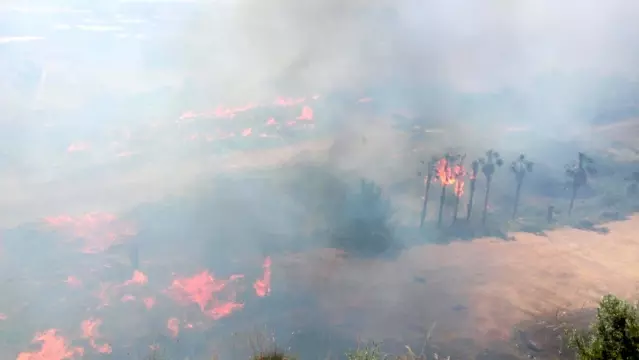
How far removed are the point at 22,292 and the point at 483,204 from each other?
265 ft

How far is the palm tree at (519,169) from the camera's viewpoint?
106475mm

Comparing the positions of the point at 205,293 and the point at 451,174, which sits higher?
the point at 451,174

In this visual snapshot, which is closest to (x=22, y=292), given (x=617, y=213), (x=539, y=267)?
(x=539, y=267)

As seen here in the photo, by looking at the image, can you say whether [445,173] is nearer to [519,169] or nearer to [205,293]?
[519,169]

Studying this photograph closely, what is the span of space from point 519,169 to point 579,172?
11.5 metres

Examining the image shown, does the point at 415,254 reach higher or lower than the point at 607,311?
lower

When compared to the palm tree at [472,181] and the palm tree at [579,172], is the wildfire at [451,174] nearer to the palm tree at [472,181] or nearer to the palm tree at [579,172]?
the palm tree at [472,181]

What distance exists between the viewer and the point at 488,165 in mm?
105938

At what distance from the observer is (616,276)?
81.7 meters

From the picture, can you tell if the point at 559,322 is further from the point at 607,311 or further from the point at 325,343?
the point at 607,311

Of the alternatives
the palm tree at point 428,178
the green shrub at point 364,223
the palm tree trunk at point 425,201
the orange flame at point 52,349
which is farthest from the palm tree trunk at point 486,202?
the orange flame at point 52,349

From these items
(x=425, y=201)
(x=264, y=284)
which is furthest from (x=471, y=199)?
(x=264, y=284)

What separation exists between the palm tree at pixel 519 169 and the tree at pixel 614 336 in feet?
260

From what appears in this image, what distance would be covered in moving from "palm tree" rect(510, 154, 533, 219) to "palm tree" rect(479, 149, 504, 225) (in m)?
3.13
